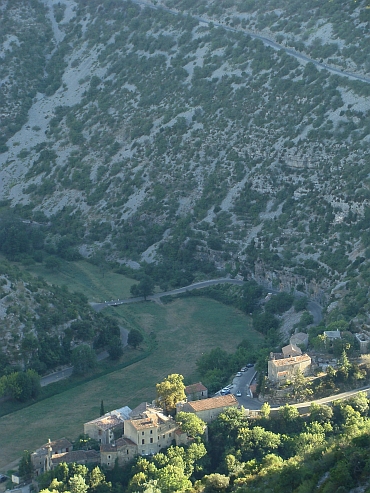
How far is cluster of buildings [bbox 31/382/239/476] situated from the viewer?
175 ft

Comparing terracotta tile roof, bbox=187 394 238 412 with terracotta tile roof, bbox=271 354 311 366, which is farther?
terracotta tile roof, bbox=271 354 311 366

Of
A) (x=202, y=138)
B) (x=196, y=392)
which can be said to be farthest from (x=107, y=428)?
(x=202, y=138)

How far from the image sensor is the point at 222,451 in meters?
54.2

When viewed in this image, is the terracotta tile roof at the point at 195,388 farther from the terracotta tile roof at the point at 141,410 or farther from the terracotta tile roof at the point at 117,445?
the terracotta tile roof at the point at 117,445

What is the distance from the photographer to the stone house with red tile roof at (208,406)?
55.8m

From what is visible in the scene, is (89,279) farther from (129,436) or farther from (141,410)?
(129,436)

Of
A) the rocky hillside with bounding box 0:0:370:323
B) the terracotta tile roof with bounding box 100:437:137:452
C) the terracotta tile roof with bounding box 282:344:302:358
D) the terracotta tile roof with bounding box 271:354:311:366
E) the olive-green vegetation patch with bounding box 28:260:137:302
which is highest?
the rocky hillside with bounding box 0:0:370:323

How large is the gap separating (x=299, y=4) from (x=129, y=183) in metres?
21.5

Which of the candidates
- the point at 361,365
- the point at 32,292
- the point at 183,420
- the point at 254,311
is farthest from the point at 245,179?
the point at 183,420

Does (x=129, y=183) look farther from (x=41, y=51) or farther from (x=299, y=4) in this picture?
(x=41, y=51)

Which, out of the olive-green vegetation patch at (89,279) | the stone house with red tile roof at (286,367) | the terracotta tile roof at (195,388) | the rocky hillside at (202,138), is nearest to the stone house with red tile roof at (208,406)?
the terracotta tile roof at (195,388)

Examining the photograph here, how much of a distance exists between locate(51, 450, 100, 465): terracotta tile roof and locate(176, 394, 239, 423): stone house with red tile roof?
479cm

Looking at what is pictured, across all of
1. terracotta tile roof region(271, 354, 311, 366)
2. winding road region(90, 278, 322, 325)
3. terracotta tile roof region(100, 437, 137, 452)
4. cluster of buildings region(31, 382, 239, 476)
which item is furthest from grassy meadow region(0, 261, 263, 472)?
terracotta tile roof region(271, 354, 311, 366)

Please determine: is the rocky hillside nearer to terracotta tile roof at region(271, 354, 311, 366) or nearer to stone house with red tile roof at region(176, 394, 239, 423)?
terracotta tile roof at region(271, 354, 311, 366)
